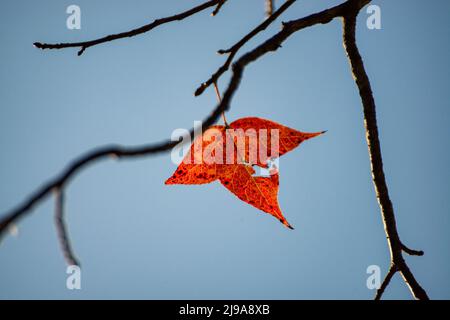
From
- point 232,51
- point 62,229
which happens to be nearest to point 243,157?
point 232,51

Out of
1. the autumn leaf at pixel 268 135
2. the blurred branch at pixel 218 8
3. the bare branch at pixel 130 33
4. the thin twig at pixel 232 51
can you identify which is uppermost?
the blurred branch at pixel 218 8

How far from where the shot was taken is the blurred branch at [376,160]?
1520 mm

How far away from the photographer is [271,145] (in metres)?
1.39

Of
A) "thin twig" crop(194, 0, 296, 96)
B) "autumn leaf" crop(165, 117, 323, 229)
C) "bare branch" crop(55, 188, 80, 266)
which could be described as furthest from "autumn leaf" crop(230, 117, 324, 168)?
"bare branch" crop(55, 188, 80, 266)

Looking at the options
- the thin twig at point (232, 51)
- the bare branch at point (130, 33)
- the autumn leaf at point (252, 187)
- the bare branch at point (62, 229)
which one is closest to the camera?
the bare branch at point (62, 229)

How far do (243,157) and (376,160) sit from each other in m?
0.58

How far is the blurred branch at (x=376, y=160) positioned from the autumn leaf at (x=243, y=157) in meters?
0.35

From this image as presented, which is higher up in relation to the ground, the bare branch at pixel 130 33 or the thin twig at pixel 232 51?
the bare branch at pixel 130 33

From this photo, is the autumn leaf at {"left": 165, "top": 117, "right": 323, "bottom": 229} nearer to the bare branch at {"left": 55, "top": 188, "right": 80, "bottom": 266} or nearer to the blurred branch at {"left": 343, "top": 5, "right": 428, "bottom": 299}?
the blurred branch at {"left": 343, "top": 5, "right": 428, "bottom": 299}

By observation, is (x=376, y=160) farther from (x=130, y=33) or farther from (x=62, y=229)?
(x=62, y=229)

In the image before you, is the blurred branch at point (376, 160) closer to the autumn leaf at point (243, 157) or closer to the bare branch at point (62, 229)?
the autumn leaf at point (243, 157)

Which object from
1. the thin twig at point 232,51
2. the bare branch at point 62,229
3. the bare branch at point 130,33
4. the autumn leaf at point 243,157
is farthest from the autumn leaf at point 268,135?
the bare branch at point 62,229
